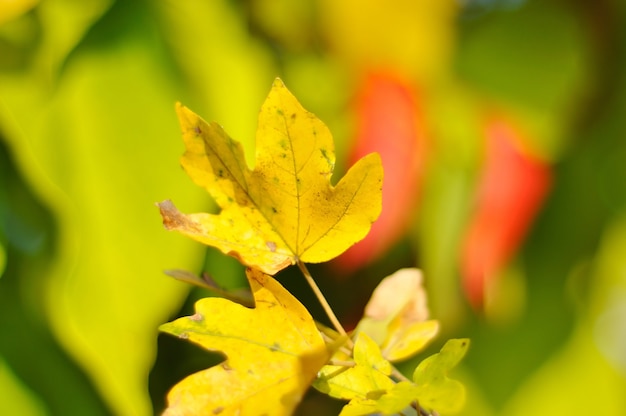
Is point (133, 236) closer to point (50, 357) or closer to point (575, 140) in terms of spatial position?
point (50, 357)

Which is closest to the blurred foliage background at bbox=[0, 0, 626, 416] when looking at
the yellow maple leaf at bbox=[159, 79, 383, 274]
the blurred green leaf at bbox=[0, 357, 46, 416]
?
the blurred green leaf at bbox=[0, 357, 46, 416]

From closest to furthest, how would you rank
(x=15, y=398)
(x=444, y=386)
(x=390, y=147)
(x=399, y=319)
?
(x=444, y=386) < (x=399, y=319) < (x=15, y=398) < (x=390, y=147)

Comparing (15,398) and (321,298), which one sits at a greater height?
(321,298)

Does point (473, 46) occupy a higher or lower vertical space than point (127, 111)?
higher

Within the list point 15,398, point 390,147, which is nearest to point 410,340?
point 15,398

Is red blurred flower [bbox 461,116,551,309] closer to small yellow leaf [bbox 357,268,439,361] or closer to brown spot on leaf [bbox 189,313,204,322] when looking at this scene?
small yellow leaf [bbox 357,268,439,361]

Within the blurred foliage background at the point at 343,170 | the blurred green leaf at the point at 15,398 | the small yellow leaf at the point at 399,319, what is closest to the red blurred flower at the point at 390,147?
the blurred foliage background at the point at 343,170

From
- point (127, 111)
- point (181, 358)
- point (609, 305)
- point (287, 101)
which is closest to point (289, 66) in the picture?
point (127, 111)

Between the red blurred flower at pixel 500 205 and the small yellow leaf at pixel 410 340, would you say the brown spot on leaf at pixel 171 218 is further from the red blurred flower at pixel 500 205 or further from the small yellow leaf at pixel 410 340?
the red blurred flower at pixel 500 205

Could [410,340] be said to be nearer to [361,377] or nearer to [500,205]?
[361,377]
